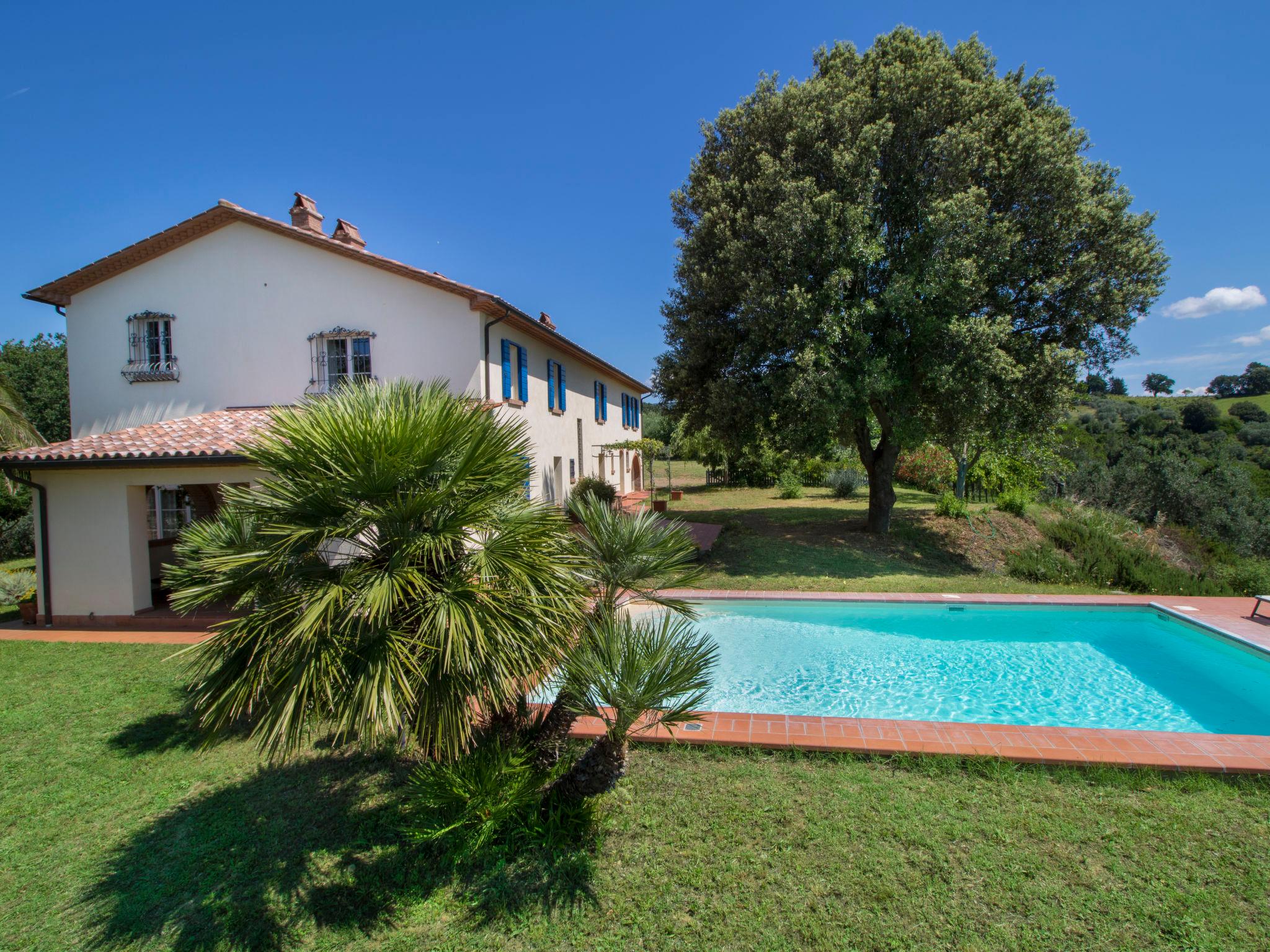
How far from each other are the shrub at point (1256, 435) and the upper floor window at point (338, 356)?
→ 51.0 meters

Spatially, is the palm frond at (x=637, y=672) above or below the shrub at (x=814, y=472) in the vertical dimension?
below

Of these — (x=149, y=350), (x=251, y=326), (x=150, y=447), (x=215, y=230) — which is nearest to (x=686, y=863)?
(x=150, y=447)

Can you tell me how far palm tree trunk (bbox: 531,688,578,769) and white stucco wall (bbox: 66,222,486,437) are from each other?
886cm

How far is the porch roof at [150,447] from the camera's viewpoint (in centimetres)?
964

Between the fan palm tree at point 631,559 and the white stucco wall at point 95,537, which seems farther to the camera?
the white stucco wall at point 95,537

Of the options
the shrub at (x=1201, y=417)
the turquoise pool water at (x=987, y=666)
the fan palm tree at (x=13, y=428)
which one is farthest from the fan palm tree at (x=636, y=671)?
the shrub at (x=1201, y=417)

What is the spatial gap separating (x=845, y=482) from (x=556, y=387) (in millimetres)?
15427

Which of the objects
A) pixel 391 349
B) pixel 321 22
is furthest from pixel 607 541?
pixel 321 22

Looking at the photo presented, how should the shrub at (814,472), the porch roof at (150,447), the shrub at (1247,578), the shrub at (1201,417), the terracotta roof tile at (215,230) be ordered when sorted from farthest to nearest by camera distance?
the shrub at (1201,417)
the shrub at (814,472)
the shrub at (1247,578)
the terracotta roof tile at (215,230)
the porch roof at (150,447)

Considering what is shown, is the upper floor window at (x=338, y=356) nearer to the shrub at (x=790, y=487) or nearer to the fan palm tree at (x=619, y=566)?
the fan palm tree at (x=619, y=566)

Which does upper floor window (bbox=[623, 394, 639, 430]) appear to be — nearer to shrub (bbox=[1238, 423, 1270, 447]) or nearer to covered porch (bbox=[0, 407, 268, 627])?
covered porch (bbox=[0, 407, 268, 627])

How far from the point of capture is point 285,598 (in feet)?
12.2

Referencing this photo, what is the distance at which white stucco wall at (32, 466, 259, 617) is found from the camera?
10.4 metres

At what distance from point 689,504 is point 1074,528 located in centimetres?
1407
